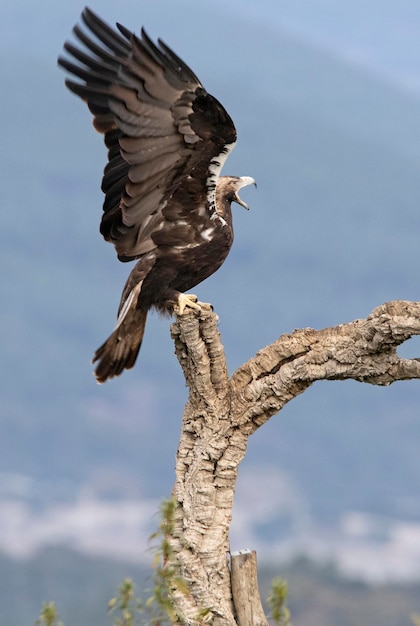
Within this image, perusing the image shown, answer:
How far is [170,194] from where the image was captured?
5.76m

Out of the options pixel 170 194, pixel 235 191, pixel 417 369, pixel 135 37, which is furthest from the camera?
pixel 235 191

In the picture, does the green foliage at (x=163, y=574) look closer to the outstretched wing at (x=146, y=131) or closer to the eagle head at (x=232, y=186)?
the outstretched wing at (x=146, y=131)

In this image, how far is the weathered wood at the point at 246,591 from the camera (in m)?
5.01

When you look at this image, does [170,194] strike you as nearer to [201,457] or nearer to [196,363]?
[196,363]

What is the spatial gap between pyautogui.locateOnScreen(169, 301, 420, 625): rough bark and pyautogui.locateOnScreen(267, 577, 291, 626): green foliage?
0.87 metres

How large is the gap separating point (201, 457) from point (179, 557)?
1.63ft

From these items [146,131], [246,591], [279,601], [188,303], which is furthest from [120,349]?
[279,601]

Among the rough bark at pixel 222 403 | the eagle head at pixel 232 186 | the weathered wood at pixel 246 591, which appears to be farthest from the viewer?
the eagle head at pixel 232 186

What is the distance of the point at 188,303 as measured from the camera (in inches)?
210

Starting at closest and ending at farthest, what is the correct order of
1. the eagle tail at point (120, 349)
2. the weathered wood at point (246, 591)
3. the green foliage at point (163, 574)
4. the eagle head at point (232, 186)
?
the green foliage at point (163, 574)
the weathered wood at point (246, 591)
the eagle tail at point (120, 349)
the eagle head at point (232, 186)

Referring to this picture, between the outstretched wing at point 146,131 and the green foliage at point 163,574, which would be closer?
the green foliage at point 163,574

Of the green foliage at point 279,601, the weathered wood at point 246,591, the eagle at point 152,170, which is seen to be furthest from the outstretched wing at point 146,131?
the green foliage at point 279,601

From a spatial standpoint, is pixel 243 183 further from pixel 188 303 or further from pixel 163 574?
pixel 163 574

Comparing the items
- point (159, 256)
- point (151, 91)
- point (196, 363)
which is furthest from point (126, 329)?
point (151, 91)
